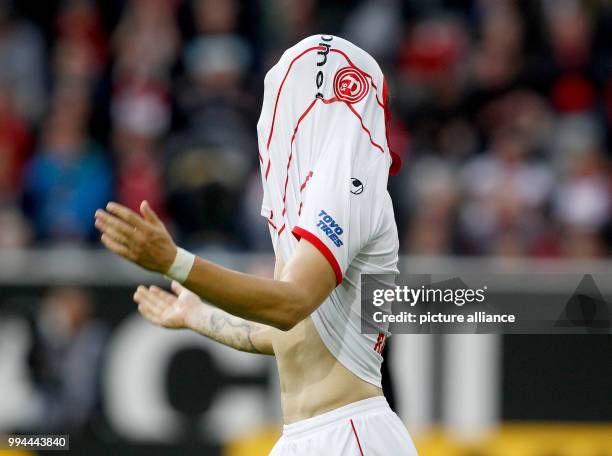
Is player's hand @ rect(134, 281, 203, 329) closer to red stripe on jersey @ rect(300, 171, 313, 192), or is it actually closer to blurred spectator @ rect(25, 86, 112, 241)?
red stripe on jersey @ rect(300, 171, 313, 192)

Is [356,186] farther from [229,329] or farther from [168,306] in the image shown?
[168,306]

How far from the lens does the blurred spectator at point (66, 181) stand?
9727 millimetres

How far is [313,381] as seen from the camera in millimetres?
3848

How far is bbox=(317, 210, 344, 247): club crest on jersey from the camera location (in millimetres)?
3498

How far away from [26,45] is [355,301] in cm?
868

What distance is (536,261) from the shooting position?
854 cm

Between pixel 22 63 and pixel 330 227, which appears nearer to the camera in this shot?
pixel 330 227

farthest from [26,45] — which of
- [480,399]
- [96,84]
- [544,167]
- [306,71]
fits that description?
[306,71]

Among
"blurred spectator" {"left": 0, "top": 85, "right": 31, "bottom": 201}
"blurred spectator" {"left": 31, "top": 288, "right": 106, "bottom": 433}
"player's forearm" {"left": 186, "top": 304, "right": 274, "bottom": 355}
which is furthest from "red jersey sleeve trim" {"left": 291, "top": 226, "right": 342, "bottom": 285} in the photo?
"blurred spectator" {"left": 0, "top": 85, "right": 31, "bottom": 201}

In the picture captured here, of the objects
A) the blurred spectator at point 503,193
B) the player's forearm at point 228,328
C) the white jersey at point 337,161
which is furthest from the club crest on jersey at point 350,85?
the blurred spectator at point 503,193

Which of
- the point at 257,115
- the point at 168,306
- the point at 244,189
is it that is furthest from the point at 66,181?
the point at 168,306

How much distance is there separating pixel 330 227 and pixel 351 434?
0.71m

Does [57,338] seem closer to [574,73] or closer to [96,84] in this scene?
[96,84]

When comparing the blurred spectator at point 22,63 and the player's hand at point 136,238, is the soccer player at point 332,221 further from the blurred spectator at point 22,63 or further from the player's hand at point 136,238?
the blurred spectator at point 22,63
